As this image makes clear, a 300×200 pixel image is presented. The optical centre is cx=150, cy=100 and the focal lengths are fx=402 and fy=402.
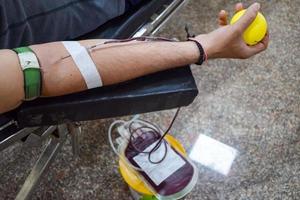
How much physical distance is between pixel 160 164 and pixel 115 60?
1.73 feet

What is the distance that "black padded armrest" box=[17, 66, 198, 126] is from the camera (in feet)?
2.63

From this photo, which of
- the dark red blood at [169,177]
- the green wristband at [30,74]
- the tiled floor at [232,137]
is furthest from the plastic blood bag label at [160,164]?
the green wristband at [30,74]

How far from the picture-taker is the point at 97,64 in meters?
0.84

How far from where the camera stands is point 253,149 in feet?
4.80

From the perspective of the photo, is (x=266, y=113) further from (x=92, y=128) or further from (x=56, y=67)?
(x=56, y=67)

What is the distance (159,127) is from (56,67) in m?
0.74

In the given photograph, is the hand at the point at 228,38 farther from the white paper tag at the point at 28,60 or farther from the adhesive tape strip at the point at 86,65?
the white paper tag at the point at 28,60

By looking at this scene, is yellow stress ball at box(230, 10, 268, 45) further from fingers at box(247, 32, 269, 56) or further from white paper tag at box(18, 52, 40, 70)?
white paper tag at box(18, 52, 40, 70)

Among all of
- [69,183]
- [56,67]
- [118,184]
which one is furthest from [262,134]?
[56,67]

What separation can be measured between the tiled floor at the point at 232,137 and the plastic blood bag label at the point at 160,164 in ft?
0.46

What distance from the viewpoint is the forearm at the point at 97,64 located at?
0.75 m

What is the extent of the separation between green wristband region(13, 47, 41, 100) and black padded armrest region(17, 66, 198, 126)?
0.04 meters

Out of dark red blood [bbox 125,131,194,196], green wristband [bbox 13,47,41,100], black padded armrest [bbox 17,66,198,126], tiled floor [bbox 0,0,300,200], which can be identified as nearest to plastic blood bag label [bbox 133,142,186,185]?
dark red blood [bbox 125,131,194,196]

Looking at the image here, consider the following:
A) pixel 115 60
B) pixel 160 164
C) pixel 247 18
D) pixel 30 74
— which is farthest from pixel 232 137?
pixel 30 74
